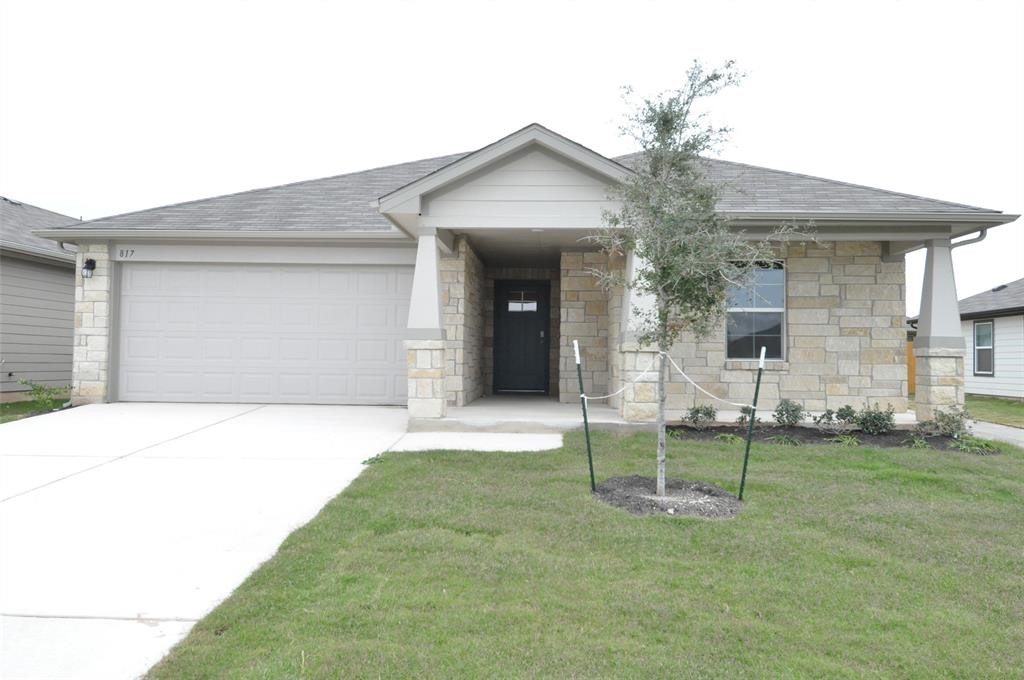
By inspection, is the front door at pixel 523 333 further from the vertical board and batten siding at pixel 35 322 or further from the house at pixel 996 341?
the house at pixel 996 341

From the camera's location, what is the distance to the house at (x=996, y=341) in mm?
14812

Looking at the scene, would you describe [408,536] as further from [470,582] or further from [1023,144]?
[1023,144]

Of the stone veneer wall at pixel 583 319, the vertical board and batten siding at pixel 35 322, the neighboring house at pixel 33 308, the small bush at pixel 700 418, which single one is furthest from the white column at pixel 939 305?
the vertical board and batten siding at pixel 35 322

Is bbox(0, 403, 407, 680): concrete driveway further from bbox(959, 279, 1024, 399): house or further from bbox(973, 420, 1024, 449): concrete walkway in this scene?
bbox(959, 279, 1024, 399): house

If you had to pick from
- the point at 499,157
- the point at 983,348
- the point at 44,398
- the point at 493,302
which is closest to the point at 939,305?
the point at 499,157

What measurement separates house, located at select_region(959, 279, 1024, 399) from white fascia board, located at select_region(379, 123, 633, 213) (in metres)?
12.5

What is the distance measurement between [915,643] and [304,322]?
9443 mm

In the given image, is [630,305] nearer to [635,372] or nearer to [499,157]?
[635,372]

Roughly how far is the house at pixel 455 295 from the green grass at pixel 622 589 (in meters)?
3.43

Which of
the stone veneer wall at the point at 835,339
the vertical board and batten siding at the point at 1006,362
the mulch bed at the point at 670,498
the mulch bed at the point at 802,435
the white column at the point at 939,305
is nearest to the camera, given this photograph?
the mulch bed at the point at 670,498

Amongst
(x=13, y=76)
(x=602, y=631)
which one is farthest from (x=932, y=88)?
(x=13, y=76)

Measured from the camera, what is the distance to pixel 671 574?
129 inches

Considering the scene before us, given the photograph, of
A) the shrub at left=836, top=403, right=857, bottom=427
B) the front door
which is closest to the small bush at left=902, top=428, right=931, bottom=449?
the shrub at left=836, top=403, right=857, bottom=427

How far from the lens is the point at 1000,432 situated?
28.6 feet
